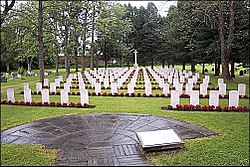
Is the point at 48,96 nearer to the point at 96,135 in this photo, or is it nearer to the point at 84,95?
the point at 84,95

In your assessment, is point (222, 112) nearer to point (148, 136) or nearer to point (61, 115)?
point (148, 136)

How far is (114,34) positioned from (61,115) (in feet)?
123

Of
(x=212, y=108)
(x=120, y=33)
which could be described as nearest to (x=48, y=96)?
(x=212, y=108)

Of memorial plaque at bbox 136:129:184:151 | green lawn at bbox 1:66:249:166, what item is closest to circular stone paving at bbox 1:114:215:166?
memorial plaque at bbox 136:129:184:151

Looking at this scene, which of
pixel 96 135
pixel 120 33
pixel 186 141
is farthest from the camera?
pixel 120 33

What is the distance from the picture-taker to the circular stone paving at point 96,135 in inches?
223

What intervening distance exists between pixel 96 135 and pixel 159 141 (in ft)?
6.72

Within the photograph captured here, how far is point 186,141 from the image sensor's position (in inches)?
266

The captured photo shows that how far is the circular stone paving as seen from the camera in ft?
18.6

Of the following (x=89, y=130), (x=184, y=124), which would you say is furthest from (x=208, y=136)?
(x=89, y=130)

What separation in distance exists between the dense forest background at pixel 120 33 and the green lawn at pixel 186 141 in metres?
7.44

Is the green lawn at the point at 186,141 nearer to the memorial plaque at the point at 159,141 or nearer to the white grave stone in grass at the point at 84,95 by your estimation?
the memorial plaque at the point at 159,141

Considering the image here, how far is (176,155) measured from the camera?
18.7 ft

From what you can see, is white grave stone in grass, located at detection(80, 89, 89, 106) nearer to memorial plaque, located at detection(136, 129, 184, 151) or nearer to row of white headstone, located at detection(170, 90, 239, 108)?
row of white headstone, located at detection(170, 90, 239, 108)
